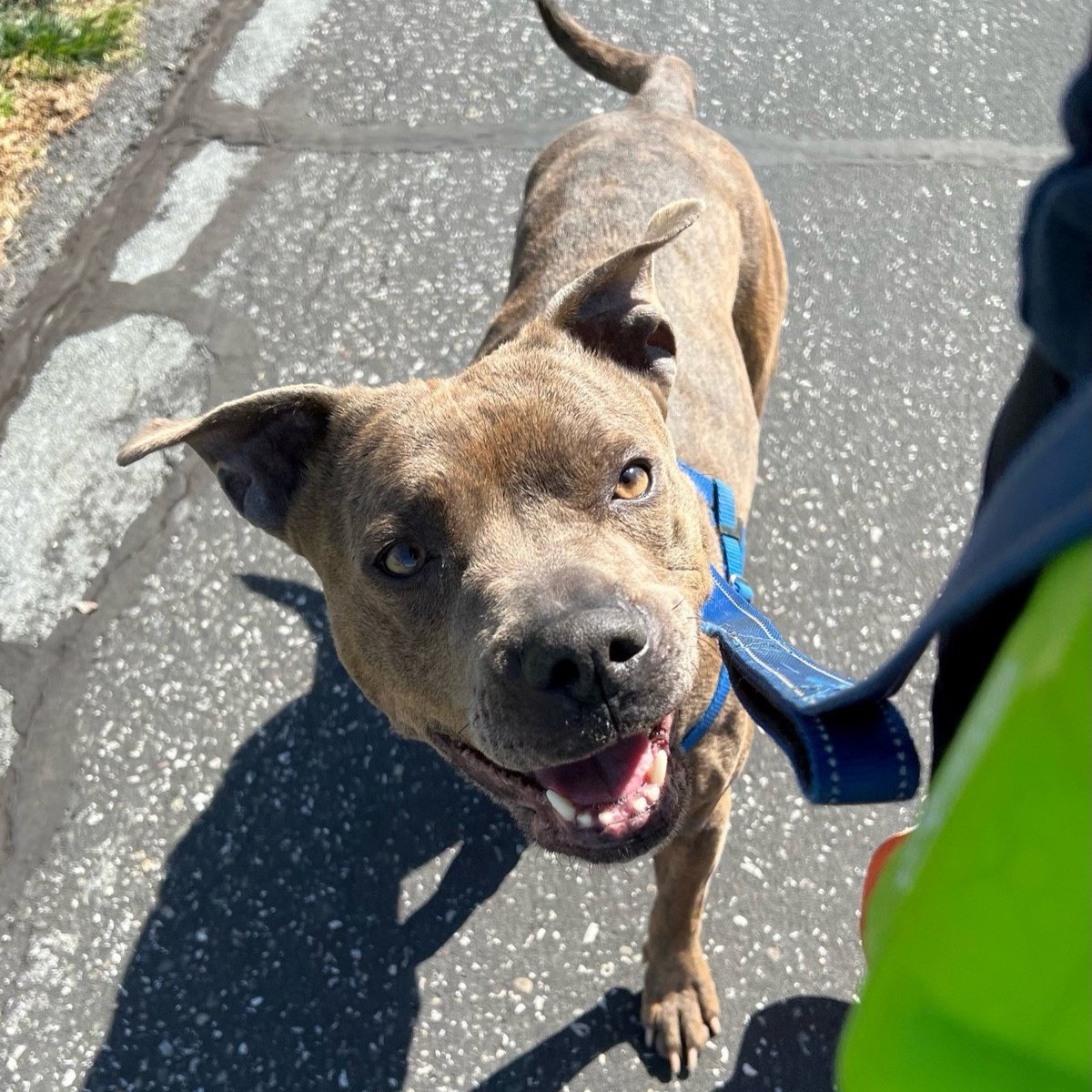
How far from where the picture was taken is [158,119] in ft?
17.0

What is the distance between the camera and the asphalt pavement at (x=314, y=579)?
3023 mm

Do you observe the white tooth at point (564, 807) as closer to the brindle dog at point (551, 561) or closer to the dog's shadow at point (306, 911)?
the brindle dog at point (551, 561)

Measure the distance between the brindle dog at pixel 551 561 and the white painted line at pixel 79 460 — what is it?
4.56ft

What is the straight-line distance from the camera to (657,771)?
2.34 metres

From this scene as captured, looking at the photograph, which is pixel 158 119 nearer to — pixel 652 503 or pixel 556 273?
pixel 556 273

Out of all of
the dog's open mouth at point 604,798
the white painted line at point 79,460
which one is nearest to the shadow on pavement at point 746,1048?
the dog's open mouth at point 604,798

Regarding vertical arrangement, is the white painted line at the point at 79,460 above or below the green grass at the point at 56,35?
below

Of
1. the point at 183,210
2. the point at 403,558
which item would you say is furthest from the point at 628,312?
the point at 183,210

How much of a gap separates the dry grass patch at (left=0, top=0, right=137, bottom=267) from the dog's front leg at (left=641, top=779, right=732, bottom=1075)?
13.6 ft

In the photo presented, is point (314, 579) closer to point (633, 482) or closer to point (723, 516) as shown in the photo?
point (723, 516)

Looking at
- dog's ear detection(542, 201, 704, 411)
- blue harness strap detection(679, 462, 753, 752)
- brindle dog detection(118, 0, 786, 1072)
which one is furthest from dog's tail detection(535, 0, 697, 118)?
blue harness strap detection(679, 462, 753, 752)

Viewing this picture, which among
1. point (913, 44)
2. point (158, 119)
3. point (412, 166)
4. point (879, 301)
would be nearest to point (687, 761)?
point (879, 301)

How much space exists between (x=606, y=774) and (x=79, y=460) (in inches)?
109

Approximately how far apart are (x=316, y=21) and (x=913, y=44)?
3239mm
